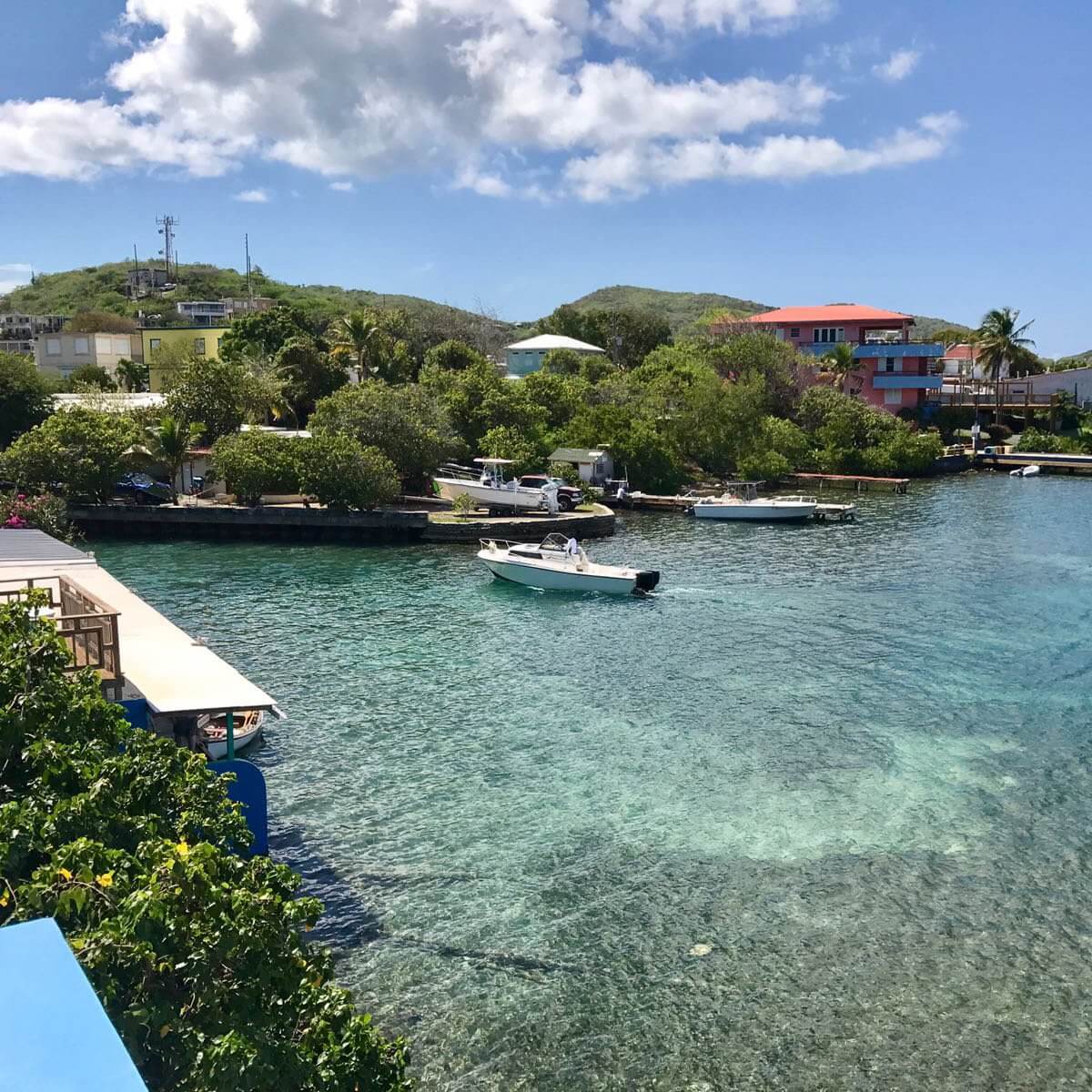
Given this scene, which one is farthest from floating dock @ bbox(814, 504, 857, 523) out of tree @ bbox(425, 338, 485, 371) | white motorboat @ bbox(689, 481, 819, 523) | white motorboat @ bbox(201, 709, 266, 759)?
white motorboat @ bbox(201, 709, 266, 759)

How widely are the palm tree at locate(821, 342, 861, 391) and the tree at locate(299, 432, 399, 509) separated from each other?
52.7 m

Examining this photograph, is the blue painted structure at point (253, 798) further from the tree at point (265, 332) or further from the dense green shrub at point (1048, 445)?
the dense green shrub at point (1048, 445)

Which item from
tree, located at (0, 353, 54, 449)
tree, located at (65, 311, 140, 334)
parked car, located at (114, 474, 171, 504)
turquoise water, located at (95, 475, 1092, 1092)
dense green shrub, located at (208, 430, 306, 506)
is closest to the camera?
turquoise water, located at (95, 475, 1092, 1092)

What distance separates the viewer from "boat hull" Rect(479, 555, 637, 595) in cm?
3897

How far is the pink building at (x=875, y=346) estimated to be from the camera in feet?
320

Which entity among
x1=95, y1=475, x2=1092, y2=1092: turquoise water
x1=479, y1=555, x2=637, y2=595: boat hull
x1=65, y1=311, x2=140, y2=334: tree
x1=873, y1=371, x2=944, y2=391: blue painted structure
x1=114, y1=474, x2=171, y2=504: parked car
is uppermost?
x1=65, y1=311, x2=140, y2=334: tree

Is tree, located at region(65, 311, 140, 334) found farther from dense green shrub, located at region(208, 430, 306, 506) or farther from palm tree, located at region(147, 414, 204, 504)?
dense green shrub, located at region(208, 430, 306, 506)

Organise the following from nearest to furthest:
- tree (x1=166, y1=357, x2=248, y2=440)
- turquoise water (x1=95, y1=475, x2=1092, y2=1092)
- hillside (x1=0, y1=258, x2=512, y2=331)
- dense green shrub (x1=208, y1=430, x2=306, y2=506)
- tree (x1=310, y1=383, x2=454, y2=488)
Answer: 1. turquoise water (x1=95, y1=475, x2=1092, y2=1092)
2. dense green shrub (x1=208, y1=430, x2=306, y2=506)
3. tree (x1=310, y1=383, x2=454, y2=488)
4. tree (x1=166, y1=357, x2=248, y2=440)
5. hillside (x1=0, y1=258, x2=512, y2=331)

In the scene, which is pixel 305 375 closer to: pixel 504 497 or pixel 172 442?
pixel 172 442

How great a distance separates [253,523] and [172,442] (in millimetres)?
6610

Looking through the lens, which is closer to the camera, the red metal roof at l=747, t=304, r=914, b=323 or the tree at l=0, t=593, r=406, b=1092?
the tree at l=0, t=593, r=406, b=1092

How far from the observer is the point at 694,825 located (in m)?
19.2

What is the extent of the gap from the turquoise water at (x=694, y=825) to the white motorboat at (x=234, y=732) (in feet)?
2.07

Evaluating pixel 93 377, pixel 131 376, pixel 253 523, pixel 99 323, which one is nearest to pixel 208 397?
pixel 253 523
